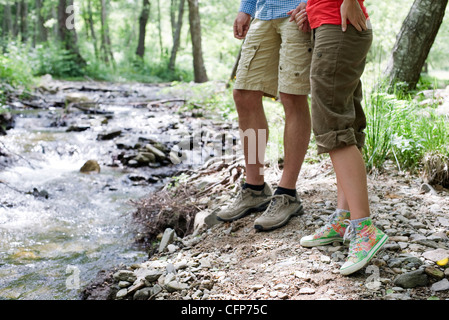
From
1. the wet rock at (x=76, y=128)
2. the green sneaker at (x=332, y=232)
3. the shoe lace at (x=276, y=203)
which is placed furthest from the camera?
the wet rock at (x=76, y=128)

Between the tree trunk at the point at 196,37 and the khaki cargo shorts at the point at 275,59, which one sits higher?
the tree trunk at the point at 196,37

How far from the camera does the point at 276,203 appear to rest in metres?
2.69

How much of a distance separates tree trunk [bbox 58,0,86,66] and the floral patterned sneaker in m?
17.9

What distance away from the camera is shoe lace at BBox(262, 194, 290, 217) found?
2674 millimetres

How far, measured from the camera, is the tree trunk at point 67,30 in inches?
688

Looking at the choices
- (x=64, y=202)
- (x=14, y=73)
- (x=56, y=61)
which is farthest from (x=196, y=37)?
(x=64, y=202)

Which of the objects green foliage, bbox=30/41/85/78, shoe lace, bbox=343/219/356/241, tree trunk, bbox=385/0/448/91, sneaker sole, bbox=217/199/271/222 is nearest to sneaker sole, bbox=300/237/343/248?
shoe lace, bbox=343/219/356/241

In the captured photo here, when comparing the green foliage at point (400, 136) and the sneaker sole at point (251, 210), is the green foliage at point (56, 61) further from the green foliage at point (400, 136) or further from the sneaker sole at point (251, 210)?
the sneaker sole at point (251, 210)

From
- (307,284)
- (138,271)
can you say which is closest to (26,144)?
(138,271)

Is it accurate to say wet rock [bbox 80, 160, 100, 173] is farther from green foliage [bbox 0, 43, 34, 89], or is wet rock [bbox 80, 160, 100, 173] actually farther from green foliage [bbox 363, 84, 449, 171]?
green foliage [bbox 0, 43, 34, 89]

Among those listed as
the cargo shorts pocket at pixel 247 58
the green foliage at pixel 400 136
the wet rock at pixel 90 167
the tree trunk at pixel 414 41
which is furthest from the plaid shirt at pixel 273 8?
the wet rock at pixel 90 167

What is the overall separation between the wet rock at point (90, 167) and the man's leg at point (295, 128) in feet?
11.3

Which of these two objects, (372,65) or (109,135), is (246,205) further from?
Answer: (109,135)

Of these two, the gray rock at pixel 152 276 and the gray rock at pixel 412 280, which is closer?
the gray rock at pixel 412 280
